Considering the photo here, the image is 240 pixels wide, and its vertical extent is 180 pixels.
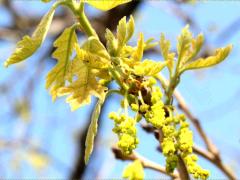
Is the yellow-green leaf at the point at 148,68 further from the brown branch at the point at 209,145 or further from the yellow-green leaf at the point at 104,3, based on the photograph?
the brown branch at the point at 209,145

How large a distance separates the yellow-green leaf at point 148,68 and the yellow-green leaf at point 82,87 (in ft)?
0.25

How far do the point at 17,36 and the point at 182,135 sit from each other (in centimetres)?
308

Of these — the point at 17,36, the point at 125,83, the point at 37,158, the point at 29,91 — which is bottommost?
the point at 125,83

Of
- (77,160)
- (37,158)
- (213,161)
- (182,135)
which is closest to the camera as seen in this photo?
(182,135)

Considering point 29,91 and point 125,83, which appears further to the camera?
point 29,91

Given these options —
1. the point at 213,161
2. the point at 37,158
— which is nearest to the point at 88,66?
the point at 213,161

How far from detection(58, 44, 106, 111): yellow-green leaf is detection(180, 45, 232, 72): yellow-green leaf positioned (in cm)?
17

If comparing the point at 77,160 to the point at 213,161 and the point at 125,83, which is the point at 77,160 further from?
the point at 125,83

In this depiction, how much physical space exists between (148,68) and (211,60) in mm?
131

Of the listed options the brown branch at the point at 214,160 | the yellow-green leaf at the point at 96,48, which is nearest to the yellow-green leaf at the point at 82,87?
the yellow-green leaf at the point at 96,48

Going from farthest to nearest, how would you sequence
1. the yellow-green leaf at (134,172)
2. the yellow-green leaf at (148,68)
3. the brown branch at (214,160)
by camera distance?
A: 1. the brown branch at (214,160)
2. the yellow-green leaf at (148,68)
3. the yellow-green leaf at (134,172)

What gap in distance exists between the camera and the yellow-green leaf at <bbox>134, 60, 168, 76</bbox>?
79cm

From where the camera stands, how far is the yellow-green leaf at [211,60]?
2.69 ft

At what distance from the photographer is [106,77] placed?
2.71 feet
